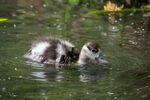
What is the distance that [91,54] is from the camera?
10266 mm

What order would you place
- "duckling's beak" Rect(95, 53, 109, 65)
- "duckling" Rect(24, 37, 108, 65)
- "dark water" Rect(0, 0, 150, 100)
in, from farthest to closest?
1. "duckling" Rect(24, 37, 108, 65)
2. "duckling's beak" Rect(95, 53, 109, 65)
3. "dark water" Rect(0, 0, 150, 100)

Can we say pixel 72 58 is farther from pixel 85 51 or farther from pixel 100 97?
pixel 100 97

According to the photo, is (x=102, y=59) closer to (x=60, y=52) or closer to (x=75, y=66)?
(x=75, y=66)

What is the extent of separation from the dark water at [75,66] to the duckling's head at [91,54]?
129mm

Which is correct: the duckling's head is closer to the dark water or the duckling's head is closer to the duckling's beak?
the duckling's beak

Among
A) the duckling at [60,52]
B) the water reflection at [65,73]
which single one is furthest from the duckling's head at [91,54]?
the water reflection at [65,73]

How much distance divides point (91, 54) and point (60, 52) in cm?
48

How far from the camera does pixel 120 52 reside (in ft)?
34.6

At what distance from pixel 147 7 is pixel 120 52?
366 cm

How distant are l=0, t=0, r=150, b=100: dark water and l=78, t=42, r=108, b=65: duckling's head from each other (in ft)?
0.42

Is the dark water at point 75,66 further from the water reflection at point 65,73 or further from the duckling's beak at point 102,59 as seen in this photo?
the duckling's beak at point 102,59

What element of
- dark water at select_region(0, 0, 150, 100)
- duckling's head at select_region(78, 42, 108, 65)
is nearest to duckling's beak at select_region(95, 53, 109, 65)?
duckling's head at select_region(78, 42, 108, 65)

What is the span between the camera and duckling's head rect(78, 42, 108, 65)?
10062 millimetres

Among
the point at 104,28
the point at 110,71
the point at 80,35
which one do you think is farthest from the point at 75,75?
the point at 104,28
